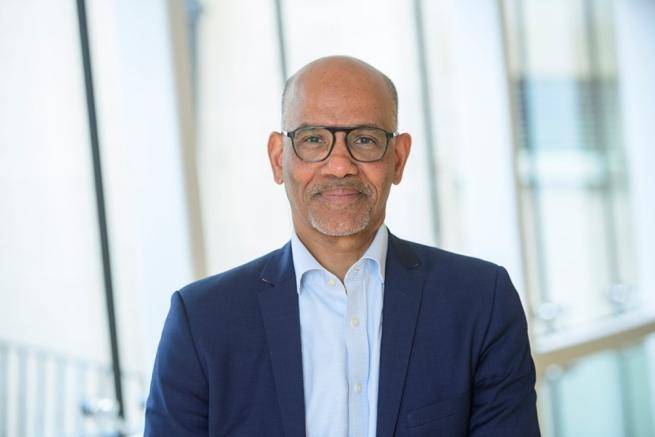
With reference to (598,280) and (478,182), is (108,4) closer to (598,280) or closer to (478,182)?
(478,182)

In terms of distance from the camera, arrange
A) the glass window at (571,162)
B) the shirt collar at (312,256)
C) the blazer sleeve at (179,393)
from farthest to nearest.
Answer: the glass window at (571,162) < the shirt collar at (312,256) < the blazer sleeve at (179,393)

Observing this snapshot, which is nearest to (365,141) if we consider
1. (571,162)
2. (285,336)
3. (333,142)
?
(333,142)

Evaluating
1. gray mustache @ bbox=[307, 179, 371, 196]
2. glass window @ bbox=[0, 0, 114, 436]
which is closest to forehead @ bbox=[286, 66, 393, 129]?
gray mustache @ bbox=[307, 179, 371, 196]

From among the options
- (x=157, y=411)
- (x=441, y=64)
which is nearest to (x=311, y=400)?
(x=157, y=411)

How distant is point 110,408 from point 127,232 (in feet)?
1.99

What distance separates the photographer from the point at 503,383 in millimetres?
A: 1729

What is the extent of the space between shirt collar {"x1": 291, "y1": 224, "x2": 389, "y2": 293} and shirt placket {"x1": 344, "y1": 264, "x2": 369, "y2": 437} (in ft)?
0.17

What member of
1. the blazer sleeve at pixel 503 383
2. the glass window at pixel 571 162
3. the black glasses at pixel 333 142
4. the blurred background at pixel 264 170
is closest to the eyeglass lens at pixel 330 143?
the black glasses at pixel 333 142

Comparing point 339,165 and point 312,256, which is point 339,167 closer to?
point 339,165

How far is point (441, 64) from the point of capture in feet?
14.5

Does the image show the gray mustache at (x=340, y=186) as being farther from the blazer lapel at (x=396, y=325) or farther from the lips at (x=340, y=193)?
the blazer lapel at (x=396, y=325)

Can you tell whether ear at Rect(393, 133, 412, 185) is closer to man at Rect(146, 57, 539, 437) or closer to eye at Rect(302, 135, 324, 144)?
man at Rect(146, 57, 539, 437)

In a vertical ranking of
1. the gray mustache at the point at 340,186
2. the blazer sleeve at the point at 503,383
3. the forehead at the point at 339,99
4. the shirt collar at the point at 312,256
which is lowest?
the blazer sleeve at the point at 503,383

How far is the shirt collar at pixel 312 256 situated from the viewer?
1.79 metres
